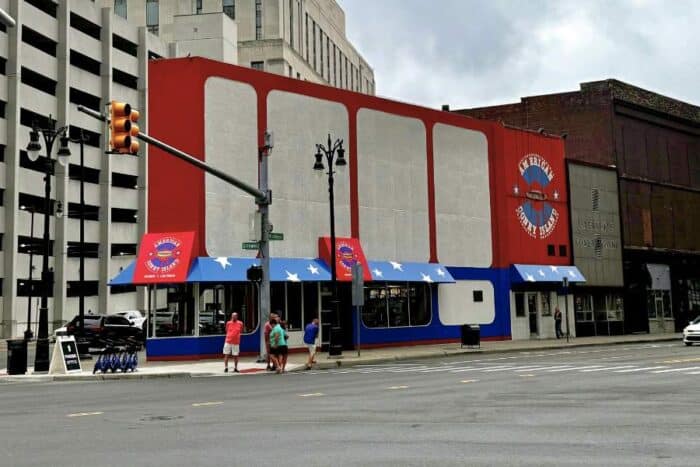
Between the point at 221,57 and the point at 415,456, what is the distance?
81976 mm

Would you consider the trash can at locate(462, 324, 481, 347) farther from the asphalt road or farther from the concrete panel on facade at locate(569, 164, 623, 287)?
the concrete panel on facade at locate(569, 164, 623, 287)

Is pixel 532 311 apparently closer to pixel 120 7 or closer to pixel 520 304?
pixel 520 304

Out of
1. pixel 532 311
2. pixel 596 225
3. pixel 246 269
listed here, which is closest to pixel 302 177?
pixel 246 269

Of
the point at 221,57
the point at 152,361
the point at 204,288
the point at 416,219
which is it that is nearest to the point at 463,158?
the point at 416,219

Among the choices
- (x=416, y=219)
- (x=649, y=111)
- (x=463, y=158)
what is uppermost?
(x=649, y=111)

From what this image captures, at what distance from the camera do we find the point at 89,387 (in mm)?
21641

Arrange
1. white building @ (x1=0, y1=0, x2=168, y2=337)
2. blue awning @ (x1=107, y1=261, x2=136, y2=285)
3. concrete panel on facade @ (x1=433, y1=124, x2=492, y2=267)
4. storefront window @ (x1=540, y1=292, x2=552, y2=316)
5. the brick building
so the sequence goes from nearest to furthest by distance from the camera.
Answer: blue awning @ (x1=107, y1=261, x2=136, y2=285), concrete panel on facade @ (x1=433, y1=124, x2=492, y2=267), storefront window @ (x1=540, y1=292, x2=552, y2=316), the brick building, white building @ (x1=0, y1=0, x2=168, y2=337)

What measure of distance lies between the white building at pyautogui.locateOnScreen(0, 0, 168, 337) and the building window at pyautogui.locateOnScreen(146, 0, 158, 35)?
52.1 feet

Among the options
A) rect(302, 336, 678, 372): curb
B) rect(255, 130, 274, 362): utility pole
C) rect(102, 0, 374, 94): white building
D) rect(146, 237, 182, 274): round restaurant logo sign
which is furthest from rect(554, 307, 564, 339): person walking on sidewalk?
rect(102, 0, 374, 94): white building

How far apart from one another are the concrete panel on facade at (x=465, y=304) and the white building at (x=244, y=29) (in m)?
52.6

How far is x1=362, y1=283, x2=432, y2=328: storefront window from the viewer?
37.4 meters

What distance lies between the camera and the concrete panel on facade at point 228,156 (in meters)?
32.4

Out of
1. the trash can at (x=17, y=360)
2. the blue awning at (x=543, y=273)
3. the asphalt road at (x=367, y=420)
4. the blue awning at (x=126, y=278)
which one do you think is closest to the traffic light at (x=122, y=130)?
the asphalt road at (x=367, y=420)

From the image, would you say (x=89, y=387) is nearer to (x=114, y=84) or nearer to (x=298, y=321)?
(x=298, y=321)
